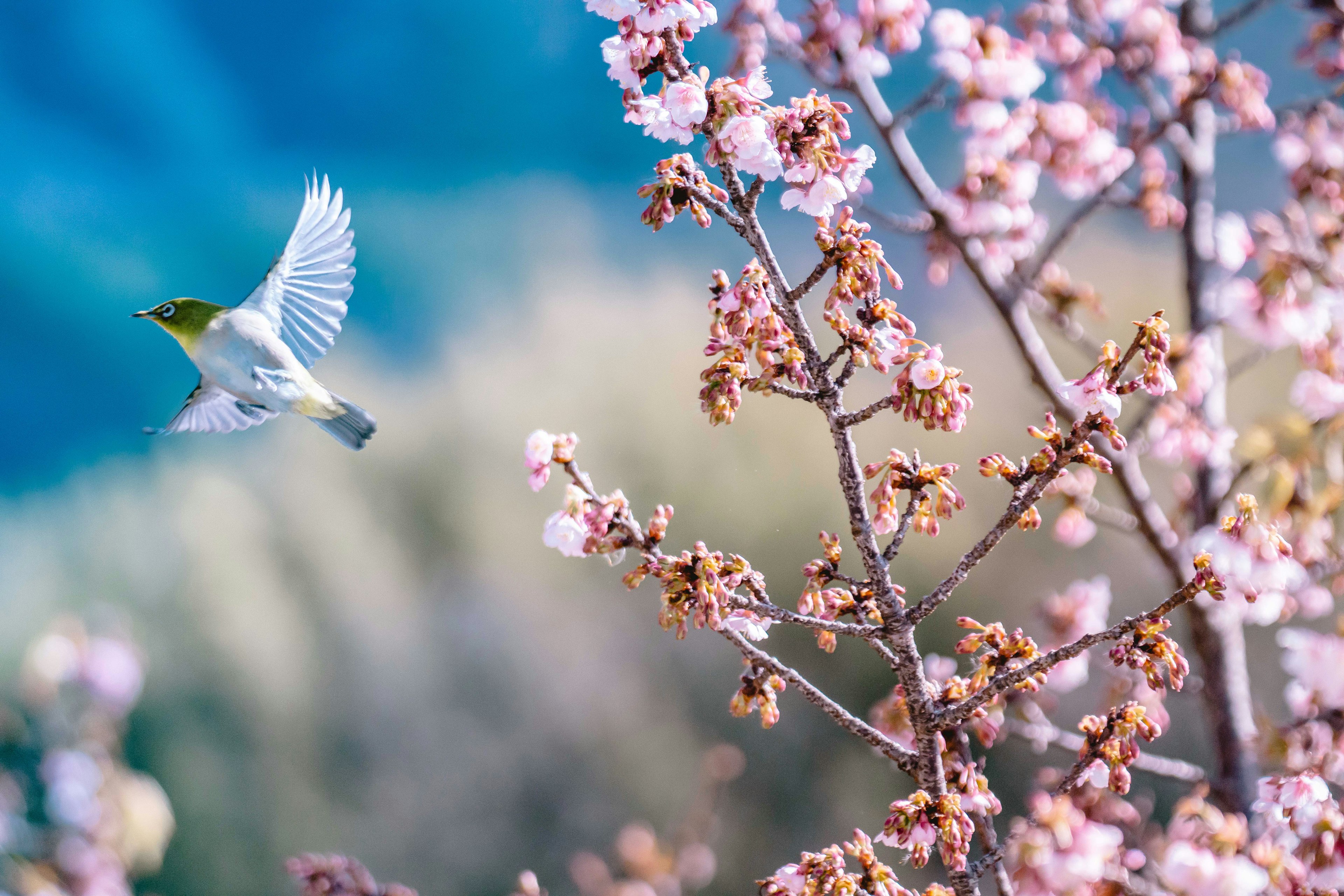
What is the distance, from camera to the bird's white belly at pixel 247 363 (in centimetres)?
92

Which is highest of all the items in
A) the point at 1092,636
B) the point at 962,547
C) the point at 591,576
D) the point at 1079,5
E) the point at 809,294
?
the point at 1079,5

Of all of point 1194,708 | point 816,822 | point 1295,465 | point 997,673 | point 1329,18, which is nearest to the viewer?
point 1295,465

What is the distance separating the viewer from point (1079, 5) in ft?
4.25

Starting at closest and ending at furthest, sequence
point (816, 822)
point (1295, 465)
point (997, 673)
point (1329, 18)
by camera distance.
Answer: point (1295, 465) < point (997, 673) < point (1329, 18) < point (816, 822)

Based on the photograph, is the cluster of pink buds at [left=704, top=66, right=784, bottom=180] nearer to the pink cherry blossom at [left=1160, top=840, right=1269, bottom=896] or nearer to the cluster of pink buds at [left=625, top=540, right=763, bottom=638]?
the cluster of pink buds at [left=625, top=540, right=763, bottom=638]

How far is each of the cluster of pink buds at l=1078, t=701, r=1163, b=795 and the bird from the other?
81 centimetres

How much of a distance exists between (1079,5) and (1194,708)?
130cm

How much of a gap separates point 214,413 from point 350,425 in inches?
7.4

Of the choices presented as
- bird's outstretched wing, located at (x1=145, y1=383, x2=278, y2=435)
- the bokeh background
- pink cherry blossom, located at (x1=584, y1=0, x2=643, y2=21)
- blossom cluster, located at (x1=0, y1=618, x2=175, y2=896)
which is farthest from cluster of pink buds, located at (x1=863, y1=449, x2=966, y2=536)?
the bokeh background

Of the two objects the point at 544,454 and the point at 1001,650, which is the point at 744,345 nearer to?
the point at 544,454

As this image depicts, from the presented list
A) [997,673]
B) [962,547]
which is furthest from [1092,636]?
[962,547]

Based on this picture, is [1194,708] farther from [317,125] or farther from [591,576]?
[317,125]

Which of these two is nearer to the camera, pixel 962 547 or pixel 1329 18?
pixel 1329 18

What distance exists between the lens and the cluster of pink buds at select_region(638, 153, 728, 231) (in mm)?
591
